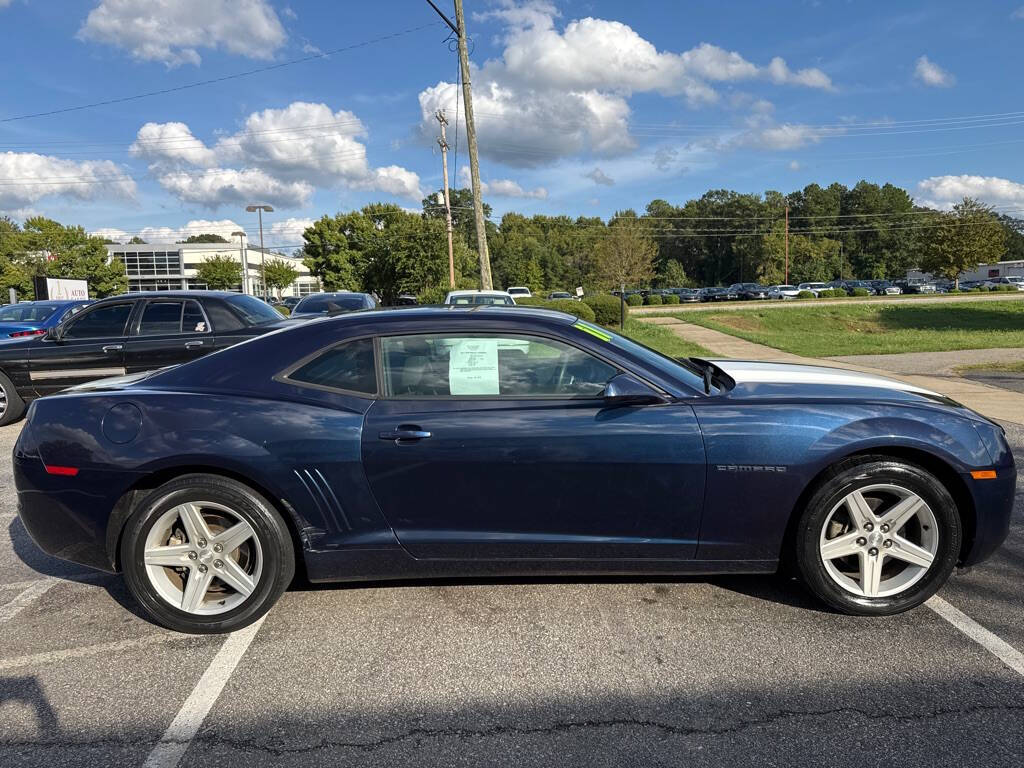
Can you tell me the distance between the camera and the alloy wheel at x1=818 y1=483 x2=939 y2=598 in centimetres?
312

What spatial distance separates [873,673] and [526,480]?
1.60 meters

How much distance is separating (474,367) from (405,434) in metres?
0.47

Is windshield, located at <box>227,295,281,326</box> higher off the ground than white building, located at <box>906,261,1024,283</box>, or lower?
lower

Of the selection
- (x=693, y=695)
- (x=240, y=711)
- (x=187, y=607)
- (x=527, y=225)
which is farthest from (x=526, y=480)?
(x=527, y=225)

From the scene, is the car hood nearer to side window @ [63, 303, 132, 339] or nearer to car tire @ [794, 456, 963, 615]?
car tire @ [794, 456, 963, 615]

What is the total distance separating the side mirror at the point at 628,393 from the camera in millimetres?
3049

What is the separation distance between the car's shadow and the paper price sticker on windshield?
6.36 ft

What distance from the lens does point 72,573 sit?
393 cm

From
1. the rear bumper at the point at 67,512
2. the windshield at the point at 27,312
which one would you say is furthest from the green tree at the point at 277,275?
the rear bumper at the point at 67,512

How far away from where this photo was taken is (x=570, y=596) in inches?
136

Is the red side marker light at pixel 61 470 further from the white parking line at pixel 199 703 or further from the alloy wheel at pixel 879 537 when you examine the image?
the alloy wheel at pixel 879 537

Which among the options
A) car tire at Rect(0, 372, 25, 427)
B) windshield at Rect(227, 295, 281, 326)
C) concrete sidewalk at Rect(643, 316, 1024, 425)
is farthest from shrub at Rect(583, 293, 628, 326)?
car tire at Rect(0, 372, 25, 427)

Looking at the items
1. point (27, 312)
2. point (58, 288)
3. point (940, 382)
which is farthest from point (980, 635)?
point (58, 288)

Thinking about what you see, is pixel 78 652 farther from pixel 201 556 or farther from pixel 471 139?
pixel 471 139
